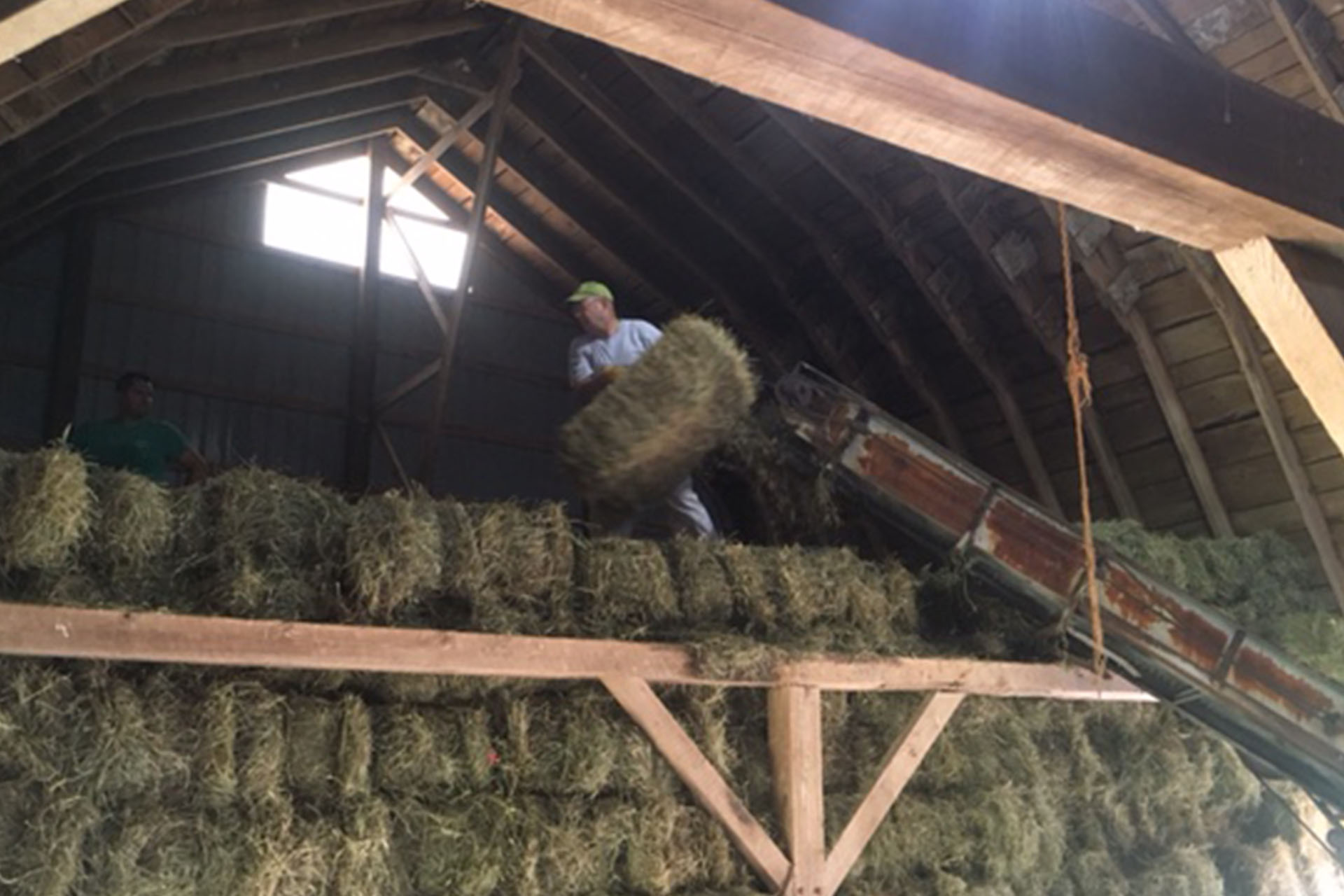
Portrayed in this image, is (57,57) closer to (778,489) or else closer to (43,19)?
(778,489)

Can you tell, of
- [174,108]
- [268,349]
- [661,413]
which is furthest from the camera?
[268,349]

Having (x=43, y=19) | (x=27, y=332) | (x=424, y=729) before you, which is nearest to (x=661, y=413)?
(x=424, y=729)

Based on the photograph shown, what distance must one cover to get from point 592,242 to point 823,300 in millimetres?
2534

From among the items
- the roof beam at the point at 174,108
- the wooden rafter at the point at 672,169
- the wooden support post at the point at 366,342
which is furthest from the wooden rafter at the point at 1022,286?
the wooden support post at the point at 366,342

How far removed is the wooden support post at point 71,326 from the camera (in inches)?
353

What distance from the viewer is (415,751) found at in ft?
14.0

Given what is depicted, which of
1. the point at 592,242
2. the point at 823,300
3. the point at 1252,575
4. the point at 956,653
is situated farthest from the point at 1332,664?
the point at 592,242

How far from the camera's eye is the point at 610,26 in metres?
1.76

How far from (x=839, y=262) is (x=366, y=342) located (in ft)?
13.8

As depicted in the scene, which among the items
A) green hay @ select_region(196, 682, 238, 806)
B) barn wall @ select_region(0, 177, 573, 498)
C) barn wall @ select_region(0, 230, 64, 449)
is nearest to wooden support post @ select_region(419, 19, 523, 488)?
barn wall @ select_region(0, 177, 573, 498)

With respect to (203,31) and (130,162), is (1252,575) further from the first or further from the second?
(130,162)

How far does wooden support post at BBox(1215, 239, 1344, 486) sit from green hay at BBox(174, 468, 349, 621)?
2991 mm

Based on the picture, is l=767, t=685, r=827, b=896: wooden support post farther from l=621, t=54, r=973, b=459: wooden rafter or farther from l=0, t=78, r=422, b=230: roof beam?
l=0, t=78, r=422, b=230: roof beam

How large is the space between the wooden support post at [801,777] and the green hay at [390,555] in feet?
4.96
